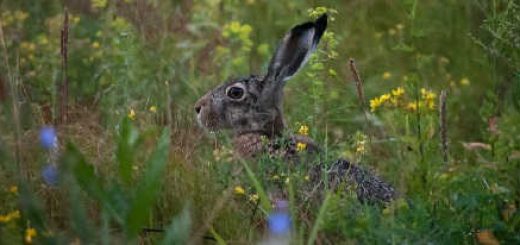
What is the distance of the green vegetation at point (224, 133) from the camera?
14.2 ft

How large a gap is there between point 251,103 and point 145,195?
2807 mm

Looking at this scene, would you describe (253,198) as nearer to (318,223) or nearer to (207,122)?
(318,223)

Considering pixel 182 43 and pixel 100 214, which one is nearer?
pixel 100 214

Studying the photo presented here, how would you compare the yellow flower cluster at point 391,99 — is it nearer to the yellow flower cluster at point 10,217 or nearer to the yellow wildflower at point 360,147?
the yellow wildflower at point 360,147

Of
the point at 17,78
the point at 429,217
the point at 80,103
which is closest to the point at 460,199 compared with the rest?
the point at 429,217

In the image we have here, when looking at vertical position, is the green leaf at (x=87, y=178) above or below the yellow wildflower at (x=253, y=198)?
above

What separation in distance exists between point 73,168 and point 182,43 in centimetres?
387

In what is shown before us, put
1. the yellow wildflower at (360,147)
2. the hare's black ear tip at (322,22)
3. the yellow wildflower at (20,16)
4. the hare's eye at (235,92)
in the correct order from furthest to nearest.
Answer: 1. the yellow wildflower at (20,16)
2. the hare's eye at (235,92)
3. the hare's black ear tip at (322,22)
4. the yellow wildflower at (360,147)

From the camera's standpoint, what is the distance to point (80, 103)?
6.91 m

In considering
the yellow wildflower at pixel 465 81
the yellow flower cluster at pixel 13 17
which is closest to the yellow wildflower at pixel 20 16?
the yellow flower cluster at pixel 13 17

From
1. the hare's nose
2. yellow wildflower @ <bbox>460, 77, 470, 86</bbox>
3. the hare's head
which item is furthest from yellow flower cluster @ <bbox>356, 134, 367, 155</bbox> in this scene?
yellow wildflower @ <bbox>460, 77, 470, 86</bbox>

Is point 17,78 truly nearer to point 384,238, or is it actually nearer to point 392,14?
point 384,238

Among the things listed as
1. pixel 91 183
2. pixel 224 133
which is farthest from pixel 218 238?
pixel 224 133

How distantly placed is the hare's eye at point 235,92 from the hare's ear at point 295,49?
0.58 feet
